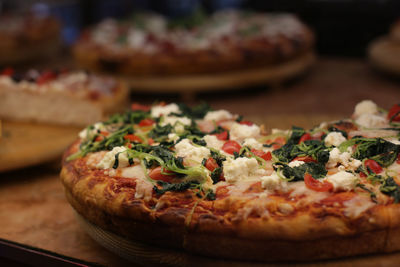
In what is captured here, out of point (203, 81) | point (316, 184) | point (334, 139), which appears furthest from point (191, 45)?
point (316, 184)

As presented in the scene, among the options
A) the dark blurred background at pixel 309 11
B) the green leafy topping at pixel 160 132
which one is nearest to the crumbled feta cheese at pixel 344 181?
the green leafy topping at pixel 160 132

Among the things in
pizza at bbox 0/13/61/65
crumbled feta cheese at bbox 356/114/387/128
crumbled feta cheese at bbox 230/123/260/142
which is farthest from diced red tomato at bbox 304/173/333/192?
pizza at bbox 0/13/61/65

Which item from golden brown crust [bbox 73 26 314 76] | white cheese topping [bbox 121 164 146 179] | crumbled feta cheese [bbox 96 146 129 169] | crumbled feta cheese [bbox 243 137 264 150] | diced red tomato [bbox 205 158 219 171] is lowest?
white cheese topping [bbox 121 164 146 179]

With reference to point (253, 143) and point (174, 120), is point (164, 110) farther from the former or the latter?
point (253, 143)

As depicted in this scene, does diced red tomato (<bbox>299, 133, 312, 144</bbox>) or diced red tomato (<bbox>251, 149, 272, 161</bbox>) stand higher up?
diced red tomato (<bbox>299, 133, 312, 144</bbox>)

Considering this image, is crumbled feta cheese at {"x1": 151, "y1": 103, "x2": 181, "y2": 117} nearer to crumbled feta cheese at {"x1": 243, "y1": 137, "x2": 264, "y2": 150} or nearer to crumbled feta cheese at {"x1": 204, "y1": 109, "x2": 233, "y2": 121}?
crumbled feta cheese at {"x1": 204, "y1": 109, "x2": 233, "y2": 121}

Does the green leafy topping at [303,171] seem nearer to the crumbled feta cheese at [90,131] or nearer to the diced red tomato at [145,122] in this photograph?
the diced red tomato at [145,122]
